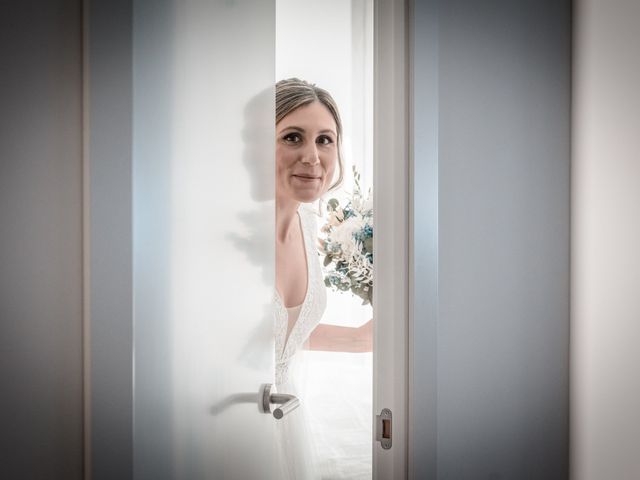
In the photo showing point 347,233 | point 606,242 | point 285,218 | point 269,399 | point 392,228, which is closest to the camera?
point 606,242

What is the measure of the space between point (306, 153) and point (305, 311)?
614 millimetres

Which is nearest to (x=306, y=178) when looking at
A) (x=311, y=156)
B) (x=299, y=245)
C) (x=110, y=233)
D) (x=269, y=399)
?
(x=311, y=156)

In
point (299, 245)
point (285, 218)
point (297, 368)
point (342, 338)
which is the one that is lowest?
point (297, 368)

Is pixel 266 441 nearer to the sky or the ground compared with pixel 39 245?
nearer to the ground

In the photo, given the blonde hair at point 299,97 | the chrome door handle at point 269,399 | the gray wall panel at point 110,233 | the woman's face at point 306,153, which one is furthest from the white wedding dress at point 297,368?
the gray wall panel at point 110,233

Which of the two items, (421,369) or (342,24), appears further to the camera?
(342,24)

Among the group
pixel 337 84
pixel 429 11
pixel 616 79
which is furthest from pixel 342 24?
pixel 616 79

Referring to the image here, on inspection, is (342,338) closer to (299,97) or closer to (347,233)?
(347,233)

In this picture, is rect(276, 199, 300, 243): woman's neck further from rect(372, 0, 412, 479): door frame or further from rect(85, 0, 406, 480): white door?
rect(372, 0, 412, 479): door frame

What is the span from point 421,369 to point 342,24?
4.30ft

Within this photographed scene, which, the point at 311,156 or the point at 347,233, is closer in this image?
the point at 347,233

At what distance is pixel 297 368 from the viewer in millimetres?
2037

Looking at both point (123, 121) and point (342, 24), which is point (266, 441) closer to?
point (123, 121)

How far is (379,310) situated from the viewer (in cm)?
105
